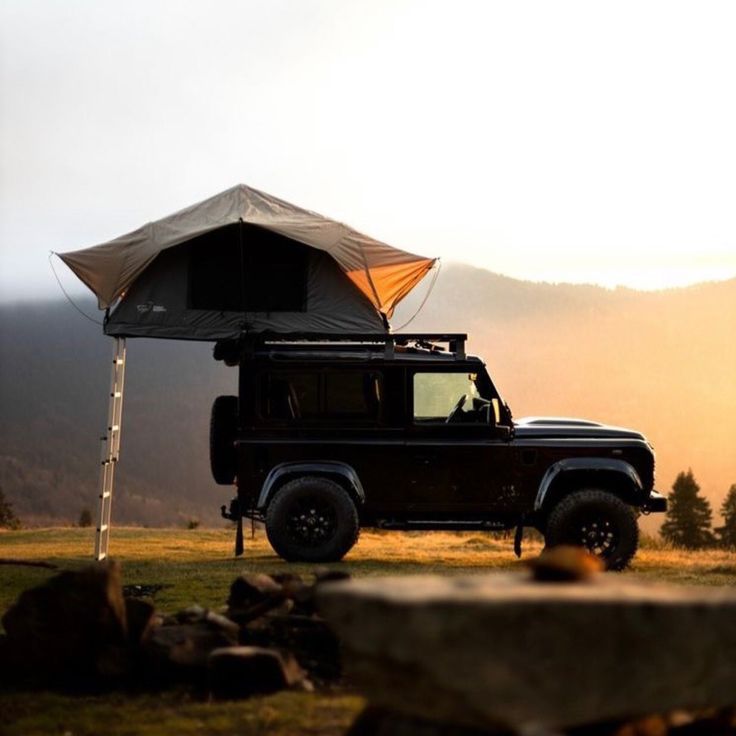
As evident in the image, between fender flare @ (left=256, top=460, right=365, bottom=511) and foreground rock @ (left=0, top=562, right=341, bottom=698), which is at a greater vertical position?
fender flare @ (left=256, top=460, right=365, bottom=511)

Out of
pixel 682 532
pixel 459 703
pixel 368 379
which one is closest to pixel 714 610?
pixel 459 703

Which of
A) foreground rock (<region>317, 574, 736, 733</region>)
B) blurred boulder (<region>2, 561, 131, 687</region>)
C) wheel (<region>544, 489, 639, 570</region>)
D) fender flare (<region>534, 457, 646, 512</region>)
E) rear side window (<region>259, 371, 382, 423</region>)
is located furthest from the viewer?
rear side window (<region>259, 371, 382, 423</region>)

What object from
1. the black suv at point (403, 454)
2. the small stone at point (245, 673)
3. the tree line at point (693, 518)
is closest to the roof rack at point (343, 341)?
the black suv at point (403, 454)

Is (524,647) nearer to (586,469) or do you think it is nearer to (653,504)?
(586,469)

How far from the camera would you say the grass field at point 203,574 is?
691cm

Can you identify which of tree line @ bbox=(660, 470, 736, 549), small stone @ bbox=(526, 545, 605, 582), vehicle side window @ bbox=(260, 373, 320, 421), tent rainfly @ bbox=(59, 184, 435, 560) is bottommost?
tree line @ bbox=(660, 470, 736, 549)

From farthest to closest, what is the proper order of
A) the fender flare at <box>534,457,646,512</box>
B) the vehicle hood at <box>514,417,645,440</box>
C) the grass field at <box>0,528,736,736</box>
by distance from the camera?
the vehicle hood at <box>514,417,645,440</box> → the fender flare at <box>534,457,646,512</box> → the grass field at <box>0,528,736,736</box>

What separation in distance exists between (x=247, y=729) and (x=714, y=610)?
8.46ft

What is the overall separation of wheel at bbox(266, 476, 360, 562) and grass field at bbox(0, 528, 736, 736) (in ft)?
0.93

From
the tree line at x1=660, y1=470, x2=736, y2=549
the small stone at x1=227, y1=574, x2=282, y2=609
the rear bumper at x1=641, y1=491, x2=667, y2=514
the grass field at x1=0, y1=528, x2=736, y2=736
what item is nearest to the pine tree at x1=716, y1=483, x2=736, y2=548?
the tree line at x1=660, y1=470, x2=736, y2=549

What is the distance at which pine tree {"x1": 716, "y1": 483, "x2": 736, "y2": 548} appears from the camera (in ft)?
155

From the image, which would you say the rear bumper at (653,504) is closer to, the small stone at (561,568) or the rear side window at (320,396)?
the rear side window at (320,396)

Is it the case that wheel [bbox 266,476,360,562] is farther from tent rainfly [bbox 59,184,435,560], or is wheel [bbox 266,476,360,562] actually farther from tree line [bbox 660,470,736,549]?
tree line [bbox 660,470,736,549]

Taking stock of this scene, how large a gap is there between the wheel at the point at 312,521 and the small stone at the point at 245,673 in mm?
7150
